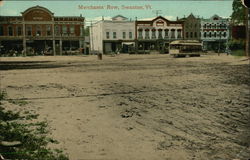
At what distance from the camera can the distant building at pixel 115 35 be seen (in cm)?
5444

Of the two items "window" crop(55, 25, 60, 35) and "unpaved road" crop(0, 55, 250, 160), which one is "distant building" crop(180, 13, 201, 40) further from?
"unpaved road" crop(0, 55, 250, 160)

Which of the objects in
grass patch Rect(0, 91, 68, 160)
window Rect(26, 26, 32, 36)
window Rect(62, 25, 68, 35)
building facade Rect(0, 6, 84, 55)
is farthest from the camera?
window Rect(62, 25, 68, 35)

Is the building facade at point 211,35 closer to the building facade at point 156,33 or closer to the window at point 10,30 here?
the building facade at point 156,33

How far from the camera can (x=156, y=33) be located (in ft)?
187

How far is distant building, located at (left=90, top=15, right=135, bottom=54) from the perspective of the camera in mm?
54438

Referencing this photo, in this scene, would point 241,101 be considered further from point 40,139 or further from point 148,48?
point 148,48

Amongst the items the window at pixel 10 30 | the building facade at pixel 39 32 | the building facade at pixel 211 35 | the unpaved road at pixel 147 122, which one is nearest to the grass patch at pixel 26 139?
the unpaved road at pixel 147 122

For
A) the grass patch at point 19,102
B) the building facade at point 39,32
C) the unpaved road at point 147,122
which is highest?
the building facade at point 39,32

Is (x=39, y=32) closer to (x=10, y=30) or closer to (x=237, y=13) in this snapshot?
(x=10, y=30)

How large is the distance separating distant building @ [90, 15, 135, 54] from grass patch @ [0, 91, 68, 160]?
48085 millimetres

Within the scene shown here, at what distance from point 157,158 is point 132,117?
2441 mm

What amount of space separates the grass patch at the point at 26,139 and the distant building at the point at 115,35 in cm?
4809

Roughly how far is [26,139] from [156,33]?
178ft

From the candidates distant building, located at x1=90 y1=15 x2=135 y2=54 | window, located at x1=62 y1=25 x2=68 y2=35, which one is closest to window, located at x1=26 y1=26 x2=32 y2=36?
window, located at x1=62 y1=25 x2=68 y2=35
